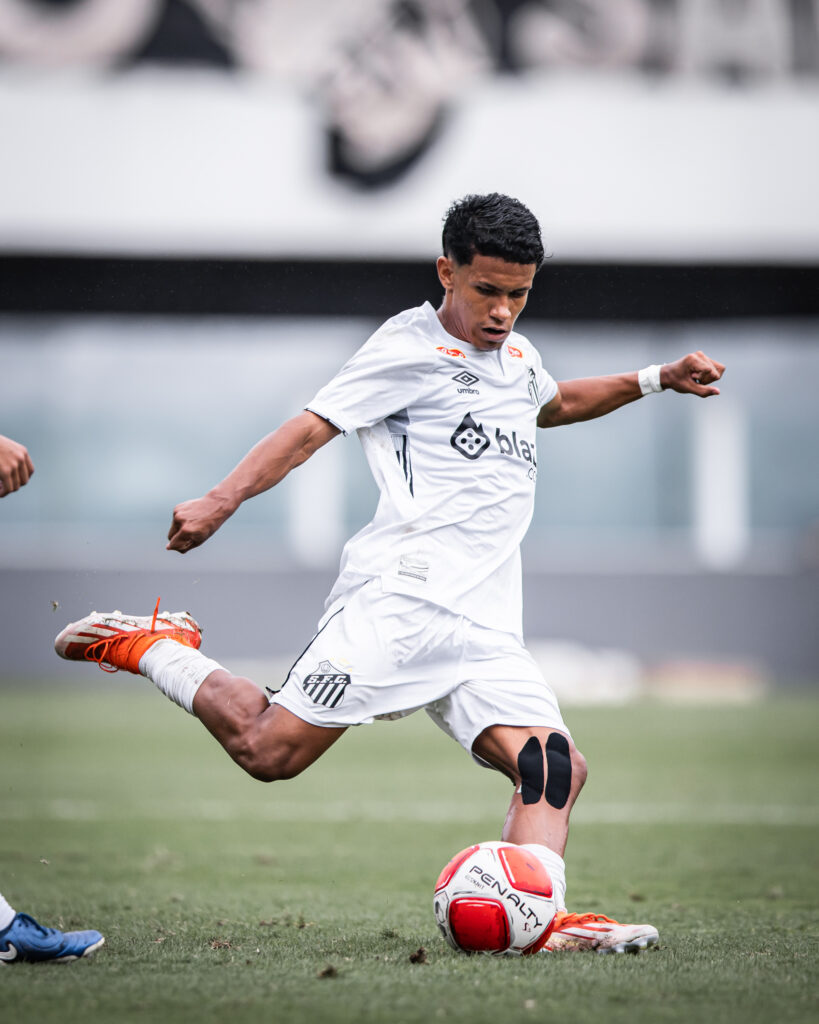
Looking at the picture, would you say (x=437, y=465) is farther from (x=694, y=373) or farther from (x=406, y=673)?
(x=694, y=373)

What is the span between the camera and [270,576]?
672 inches

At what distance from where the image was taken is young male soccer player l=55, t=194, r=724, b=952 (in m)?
4.02

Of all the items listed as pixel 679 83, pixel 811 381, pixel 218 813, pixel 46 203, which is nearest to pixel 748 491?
pixel 811 381

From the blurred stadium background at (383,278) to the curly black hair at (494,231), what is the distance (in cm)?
1161

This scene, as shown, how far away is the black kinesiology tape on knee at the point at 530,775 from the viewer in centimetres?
399

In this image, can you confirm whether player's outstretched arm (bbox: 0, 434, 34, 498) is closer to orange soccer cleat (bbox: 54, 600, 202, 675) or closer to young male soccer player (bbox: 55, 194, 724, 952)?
young male soccer player (bbox: 55, 194, 724, 952)

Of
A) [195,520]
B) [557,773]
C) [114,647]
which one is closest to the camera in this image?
[195,520]

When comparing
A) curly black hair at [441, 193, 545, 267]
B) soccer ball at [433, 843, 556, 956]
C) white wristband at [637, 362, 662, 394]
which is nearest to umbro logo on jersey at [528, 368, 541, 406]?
curly black hair at [441, 193, 545, 267]

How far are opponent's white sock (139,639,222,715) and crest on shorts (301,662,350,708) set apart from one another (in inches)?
13.5

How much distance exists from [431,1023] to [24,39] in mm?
14180

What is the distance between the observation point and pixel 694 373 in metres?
4.59

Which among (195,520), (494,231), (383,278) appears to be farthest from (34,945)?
(383,278)

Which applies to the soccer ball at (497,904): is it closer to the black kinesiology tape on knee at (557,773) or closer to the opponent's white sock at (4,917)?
the black kinesiology tape on knee at (557,773)

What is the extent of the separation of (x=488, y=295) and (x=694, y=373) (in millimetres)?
868
